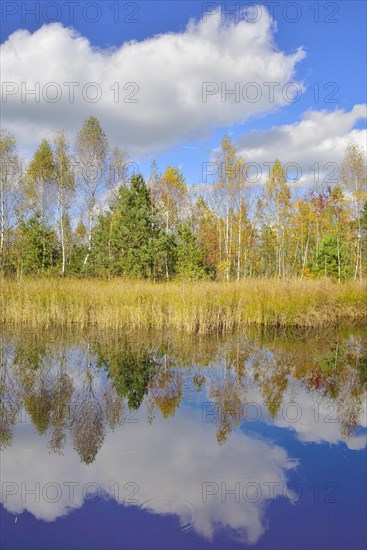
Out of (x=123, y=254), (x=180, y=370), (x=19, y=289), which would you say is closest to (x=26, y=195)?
(x=123, y=254)

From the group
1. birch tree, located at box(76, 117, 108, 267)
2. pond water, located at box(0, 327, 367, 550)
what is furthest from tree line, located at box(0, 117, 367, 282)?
pond water, located at box(0, 327, 367, 550)

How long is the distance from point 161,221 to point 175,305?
53.1ft

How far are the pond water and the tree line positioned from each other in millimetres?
10019

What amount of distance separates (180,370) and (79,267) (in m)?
15.1

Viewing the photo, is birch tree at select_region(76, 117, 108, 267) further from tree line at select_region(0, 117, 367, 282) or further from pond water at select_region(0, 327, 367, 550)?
pond water at select_region(0, 327, 367, 550)

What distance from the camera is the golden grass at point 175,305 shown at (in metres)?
10.7

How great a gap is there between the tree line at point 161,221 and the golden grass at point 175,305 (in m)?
4.07

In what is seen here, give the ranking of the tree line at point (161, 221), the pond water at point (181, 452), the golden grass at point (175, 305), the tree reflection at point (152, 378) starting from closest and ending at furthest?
the pond water at point (181, 452)
the tree reflection at point (152, 378)
the golden grass at point (175, 305)
the tree line at point (161, 221)

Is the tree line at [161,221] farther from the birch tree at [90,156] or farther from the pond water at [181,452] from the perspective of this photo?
the pond water at [181,452]

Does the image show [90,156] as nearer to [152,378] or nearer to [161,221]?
Answer: [161,221]

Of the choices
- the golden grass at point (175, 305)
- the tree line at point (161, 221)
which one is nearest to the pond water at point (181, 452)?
the golden grass at point (175, 305)

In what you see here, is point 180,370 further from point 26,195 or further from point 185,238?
point 26,195

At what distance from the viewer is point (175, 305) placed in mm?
10789

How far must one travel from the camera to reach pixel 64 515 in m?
3.09
